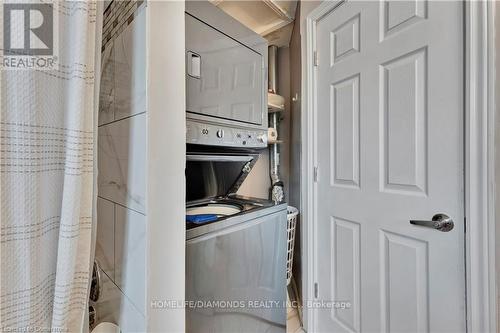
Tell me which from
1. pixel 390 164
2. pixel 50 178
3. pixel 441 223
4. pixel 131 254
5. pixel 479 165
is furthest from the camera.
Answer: pixel 390 164

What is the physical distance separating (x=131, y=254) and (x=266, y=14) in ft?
6.66

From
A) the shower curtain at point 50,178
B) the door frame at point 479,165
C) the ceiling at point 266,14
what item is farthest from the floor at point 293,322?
the ceiling at point 266,14

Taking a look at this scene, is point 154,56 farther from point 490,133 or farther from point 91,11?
point 490,133

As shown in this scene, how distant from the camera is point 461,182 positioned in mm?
997

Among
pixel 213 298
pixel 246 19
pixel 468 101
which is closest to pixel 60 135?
pixel 213 298

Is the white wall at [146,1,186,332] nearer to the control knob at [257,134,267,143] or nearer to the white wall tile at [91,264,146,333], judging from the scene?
the white wall tile at [91,264,146,333]

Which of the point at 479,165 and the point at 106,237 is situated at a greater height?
the point at 479,165

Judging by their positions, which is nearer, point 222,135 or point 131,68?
point 131,68

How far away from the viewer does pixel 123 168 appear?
2.47ft

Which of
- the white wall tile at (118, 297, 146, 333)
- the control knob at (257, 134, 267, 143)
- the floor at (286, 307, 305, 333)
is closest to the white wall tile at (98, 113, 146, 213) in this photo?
the white wall tile at (118, 297, 146, 333)

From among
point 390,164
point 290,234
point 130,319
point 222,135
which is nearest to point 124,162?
point 130,319

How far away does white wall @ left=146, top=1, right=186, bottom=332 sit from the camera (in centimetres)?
63

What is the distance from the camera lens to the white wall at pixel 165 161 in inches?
24.9

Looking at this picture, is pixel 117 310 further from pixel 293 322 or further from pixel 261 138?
pixel 293 322
